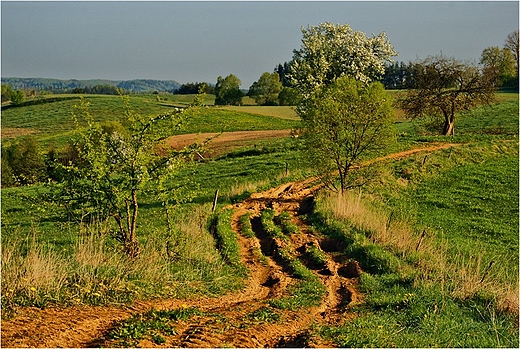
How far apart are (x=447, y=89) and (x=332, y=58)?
1079cm

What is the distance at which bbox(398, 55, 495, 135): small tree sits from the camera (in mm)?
39781

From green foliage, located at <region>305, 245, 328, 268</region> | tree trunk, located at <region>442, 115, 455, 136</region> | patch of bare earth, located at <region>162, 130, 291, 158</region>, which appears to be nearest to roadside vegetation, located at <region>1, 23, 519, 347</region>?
green foliage, located at <region>305, 245, 328, 268</region>

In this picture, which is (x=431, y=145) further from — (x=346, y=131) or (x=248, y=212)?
Answer: (x=248, y=212)

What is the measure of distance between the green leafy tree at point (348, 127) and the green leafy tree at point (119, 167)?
10.7 metres

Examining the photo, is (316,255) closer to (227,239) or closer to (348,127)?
(227,239)

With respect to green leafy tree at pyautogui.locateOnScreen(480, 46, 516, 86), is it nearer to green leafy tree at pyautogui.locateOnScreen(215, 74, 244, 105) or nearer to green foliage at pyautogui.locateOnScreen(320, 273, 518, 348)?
green leafy tree at pyautogui.locateOnScreen(215, 74, 244, 105)

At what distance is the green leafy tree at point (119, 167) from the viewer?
37.8 ft

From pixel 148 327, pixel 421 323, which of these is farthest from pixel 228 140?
pixel 148 327

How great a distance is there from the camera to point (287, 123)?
72.8m

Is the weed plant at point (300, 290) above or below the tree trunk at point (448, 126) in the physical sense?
below

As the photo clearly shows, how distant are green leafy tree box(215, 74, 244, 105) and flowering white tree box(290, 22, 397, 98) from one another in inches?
2585

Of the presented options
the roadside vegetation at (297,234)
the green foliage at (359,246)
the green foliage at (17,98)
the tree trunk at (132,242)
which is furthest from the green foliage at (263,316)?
the green foliage at (17,98)

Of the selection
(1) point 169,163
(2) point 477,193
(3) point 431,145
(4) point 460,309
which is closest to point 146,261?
(1) point 169,163

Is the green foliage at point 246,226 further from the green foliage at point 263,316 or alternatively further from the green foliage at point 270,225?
the green foliage at point 263,316
